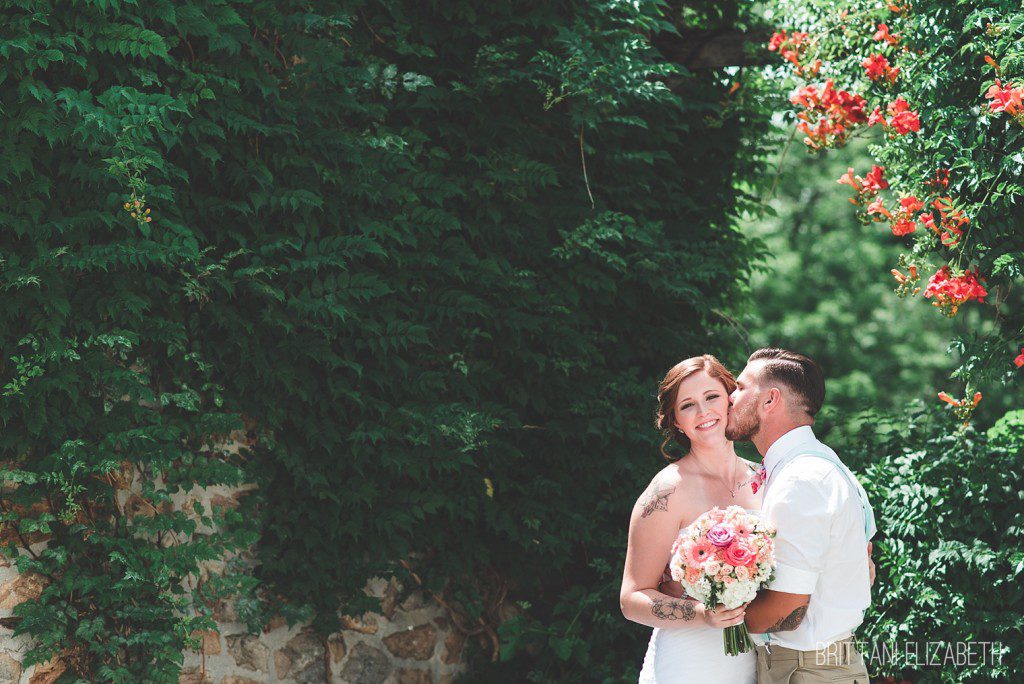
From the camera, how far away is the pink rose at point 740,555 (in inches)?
113

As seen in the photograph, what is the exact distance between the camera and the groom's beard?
329 centimetres

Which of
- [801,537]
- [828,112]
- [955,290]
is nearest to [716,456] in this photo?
[801,537]

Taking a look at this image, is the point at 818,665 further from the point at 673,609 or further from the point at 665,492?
the point at 665,492

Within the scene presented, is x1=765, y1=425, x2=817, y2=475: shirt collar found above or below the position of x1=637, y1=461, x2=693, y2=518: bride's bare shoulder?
above

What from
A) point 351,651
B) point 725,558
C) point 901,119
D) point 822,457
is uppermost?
point 901,119

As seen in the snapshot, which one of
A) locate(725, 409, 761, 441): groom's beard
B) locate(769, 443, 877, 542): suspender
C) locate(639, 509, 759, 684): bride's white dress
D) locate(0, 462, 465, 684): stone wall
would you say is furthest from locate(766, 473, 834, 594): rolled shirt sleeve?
locate(0, 462, 465, 684): stone wall

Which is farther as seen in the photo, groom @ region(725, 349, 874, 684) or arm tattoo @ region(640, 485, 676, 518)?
arm tattoo @ region(640, 485, 676, 518)

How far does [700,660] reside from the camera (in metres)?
3.37

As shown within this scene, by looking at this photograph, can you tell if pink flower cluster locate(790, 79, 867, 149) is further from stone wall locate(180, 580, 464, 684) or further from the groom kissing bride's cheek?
stone wall locate(180, 580, 464, 684)

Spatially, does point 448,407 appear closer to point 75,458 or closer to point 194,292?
point 194,292

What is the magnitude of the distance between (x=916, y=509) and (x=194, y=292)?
3.86 m

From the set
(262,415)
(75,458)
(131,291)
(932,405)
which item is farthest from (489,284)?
(932,405)

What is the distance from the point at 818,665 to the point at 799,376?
2.92ft

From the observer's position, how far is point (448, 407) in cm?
532
